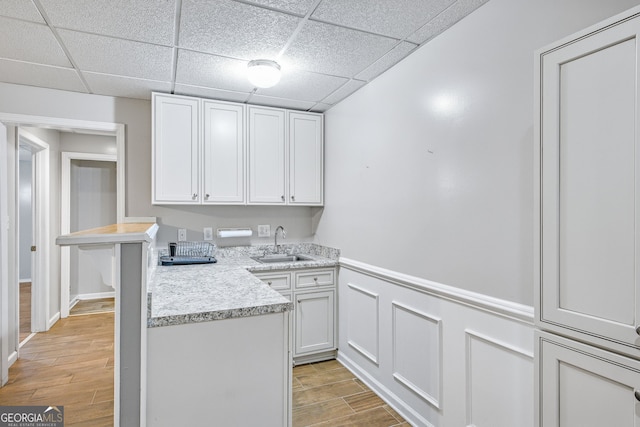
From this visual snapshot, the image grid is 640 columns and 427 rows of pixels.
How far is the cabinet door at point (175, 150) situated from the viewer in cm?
289

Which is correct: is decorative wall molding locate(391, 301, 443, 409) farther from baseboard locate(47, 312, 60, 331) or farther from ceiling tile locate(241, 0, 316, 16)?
baseboard locate(47, 312, 60, 331)

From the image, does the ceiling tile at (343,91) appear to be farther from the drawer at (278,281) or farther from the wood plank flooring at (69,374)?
the wood plank flooring at (69,374)

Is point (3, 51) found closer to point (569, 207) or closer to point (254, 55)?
point (254, 55)

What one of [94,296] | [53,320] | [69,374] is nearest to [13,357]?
[69,374]

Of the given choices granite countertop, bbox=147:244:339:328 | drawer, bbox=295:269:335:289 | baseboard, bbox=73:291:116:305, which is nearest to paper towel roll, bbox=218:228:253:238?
granite countertop, bbox=147:244:339:328

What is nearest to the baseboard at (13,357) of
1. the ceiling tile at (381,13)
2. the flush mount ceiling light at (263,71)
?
the flush mount ceiling light at (263,71)

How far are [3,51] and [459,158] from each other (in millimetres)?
2875

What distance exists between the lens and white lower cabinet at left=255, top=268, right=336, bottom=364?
3010 mm

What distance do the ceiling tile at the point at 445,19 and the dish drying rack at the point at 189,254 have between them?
230cm

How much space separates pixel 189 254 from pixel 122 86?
4.94 ft

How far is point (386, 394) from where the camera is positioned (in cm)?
247

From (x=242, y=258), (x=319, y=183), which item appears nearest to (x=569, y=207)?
(x=319, y=183)

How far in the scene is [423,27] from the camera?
6.32 feet

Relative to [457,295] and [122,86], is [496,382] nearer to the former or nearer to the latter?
[457,295]
